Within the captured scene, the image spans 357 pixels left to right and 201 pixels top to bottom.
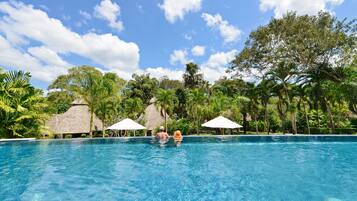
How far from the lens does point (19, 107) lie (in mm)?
17281

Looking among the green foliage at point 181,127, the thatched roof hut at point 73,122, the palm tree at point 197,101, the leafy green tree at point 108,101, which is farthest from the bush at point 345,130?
the thatched roof hut at point 73,122

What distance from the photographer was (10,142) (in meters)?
15.9

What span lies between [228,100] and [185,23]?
10619 millimetres

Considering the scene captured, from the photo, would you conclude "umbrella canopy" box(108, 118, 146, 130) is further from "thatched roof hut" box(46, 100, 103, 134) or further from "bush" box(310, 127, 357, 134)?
"bush" box(310, 127, 357, 134)

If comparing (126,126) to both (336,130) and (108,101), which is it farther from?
(336,130)

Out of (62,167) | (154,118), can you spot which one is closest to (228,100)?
(154,118)

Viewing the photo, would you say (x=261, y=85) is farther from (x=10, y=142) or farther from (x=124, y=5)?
(x=10, y=142)

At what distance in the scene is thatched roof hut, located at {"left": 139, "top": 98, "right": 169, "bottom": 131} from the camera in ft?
103

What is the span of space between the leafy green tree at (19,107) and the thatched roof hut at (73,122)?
24.2ft

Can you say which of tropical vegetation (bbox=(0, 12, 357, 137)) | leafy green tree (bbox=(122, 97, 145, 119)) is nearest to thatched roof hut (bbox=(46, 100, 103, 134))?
tropical vegetation (bbox=(0, 12, 357, 137))

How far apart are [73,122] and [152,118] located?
8801mm

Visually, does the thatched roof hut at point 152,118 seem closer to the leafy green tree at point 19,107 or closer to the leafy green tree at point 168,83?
the leafy green tree at point 19,107

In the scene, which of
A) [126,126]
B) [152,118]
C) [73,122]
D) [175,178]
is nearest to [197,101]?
[152,118]

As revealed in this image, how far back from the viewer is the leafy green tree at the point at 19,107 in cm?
1728
